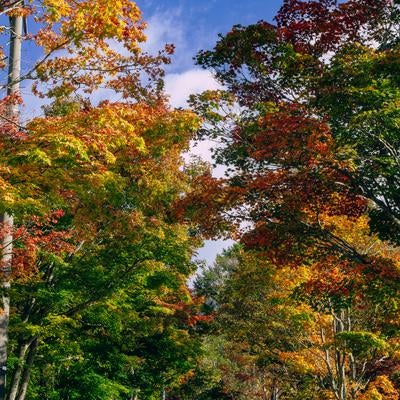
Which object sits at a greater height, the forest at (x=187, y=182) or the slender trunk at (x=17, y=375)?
the forest at (x=187, y=182)

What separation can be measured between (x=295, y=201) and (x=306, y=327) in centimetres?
771

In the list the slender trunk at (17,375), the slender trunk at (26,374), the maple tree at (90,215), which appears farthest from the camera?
the slender trunk at (26,374)

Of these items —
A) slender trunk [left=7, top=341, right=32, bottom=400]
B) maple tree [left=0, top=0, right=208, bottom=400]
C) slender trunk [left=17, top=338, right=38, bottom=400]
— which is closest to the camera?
maple tree [left=0, top=0, right=208, bottom=400]

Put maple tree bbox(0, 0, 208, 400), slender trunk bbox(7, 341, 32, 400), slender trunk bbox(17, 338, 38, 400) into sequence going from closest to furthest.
→ maple tree bbox(0, 0, 208, 400)
slender trunk bbox(7, 341, 32, 400)
slender trunk bbox(17, 338, 38, 400)

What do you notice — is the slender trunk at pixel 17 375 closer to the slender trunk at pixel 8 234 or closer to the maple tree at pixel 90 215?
the maple tree at pixel 90 215

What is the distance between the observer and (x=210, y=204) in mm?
10805

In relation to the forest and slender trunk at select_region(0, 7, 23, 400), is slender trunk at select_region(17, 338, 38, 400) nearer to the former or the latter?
the forest

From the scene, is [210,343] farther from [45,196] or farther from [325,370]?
[45,196]

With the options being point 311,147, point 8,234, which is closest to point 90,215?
point 8,234

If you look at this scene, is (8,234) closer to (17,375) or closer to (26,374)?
(17,375)

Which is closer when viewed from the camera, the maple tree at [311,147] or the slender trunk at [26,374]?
the maple tree at [311,147]

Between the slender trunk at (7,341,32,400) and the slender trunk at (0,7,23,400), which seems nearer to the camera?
the slender trunk at (0,7,23,400)

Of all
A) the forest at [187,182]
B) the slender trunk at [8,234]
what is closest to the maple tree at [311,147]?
the forest at [187,182]

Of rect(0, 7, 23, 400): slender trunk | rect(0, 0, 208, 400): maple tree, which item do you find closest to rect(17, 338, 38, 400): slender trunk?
rect(0, 0, 208, 400): maple tree
